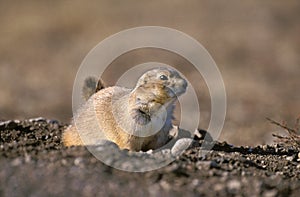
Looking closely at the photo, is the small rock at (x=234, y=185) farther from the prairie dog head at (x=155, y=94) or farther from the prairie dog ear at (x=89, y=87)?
the prairie dog ear at (x=89, y=87)

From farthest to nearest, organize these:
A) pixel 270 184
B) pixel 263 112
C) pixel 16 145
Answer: pixel 263 112 → pixel 16 145 → pixel 270 184

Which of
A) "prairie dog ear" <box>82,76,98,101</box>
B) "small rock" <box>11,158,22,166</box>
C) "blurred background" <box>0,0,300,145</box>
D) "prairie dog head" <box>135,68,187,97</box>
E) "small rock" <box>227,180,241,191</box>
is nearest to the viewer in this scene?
"small rock" <box>227,180,241,191</box>

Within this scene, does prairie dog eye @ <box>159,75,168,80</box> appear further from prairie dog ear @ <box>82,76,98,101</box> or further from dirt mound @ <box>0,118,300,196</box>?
prairie dog ear @ <box>82,76,98,101</box>

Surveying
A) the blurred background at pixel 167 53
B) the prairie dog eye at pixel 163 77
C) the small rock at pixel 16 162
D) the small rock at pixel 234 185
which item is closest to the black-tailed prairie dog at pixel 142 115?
the prairie dog eye at pixel 163 77

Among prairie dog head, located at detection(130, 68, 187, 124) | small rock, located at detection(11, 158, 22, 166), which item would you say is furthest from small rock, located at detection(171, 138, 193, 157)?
small rock, located at detection(11, 158, 22, 166)

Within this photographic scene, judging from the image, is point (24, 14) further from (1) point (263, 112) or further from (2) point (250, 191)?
(2) point (250, 191)


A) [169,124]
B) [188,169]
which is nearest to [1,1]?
[169,124]

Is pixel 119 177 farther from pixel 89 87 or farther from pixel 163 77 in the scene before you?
pixel 89 87
